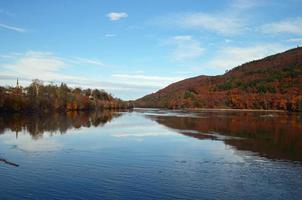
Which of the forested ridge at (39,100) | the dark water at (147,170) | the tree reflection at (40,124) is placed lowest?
the dark water at (147,170)

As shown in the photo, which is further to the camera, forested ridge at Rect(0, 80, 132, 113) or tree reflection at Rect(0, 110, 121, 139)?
forested ridge at Rect(0, 80, 132, 113)

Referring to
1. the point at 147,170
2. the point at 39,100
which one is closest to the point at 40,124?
the point at 147,170

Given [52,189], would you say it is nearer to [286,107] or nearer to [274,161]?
[274,161]

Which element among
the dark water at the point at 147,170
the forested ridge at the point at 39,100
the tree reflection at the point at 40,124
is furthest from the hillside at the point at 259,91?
the dark water at the point at 147,170

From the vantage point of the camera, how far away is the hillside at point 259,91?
11238cm

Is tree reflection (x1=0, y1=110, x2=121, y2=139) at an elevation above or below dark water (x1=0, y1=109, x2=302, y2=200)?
above

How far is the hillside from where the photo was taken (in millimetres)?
112375

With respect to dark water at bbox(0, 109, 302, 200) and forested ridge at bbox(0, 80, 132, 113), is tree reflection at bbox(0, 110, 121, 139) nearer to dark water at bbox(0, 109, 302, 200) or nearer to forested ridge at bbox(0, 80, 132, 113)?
dark water at bbox(0, 109, 302, 200)

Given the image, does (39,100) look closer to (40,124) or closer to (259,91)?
(40,124)

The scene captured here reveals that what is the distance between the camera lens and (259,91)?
125 m

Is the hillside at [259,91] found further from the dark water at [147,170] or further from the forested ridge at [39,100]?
the dark water at [147,170]

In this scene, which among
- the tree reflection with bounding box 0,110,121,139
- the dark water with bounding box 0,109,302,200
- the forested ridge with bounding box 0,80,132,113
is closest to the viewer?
the dark water with bounding box 0,109,302,200

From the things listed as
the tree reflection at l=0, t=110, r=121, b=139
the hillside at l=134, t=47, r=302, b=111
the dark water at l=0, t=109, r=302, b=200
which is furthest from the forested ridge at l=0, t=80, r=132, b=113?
the hillside at l=134, t=47, r=302, b=111

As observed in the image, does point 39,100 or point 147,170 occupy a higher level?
point 39,100
